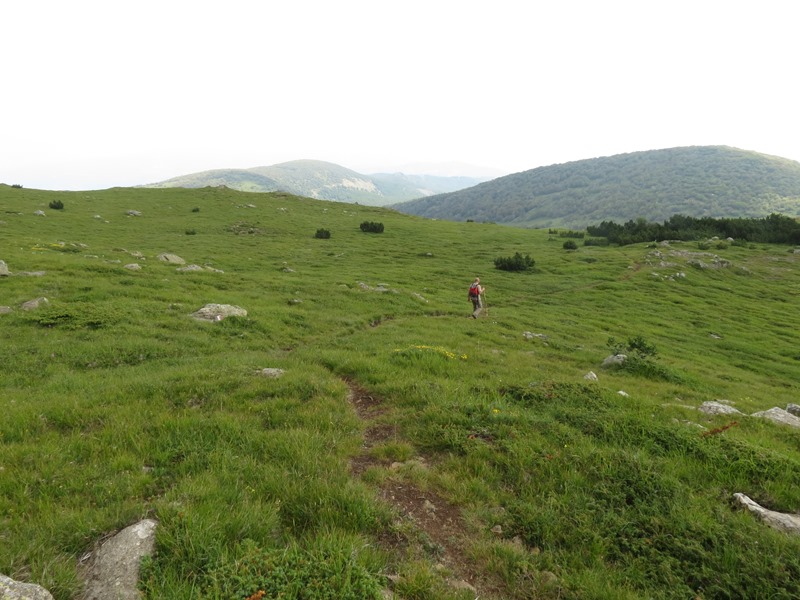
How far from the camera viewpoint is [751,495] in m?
5.73

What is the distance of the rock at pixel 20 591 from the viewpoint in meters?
2.97

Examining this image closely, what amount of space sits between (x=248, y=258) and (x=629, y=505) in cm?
3078

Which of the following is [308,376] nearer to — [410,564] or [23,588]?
[410,564]

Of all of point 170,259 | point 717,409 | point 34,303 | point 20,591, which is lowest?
point 717,409

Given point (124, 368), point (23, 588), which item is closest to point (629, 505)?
point (23, 588)

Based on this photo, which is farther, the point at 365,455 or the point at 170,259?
the point at 170,259

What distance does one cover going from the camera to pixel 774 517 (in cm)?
511

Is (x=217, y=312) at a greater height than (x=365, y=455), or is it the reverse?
(x=217, y=312)

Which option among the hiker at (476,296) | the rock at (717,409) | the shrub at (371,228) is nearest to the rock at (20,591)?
the rock at (717,409)

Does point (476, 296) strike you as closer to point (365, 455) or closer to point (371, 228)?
point (365, 455)

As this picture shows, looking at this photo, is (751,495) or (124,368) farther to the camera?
(124,368)

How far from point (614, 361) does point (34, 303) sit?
22176 millimetres

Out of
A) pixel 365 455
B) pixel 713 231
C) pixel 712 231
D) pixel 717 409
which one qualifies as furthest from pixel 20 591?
pixel 713 231

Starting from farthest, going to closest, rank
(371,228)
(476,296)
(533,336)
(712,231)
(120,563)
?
1. (712,231)
2. (371,228)
3. (476,296)
4. (533,336)
5. (120,563)
